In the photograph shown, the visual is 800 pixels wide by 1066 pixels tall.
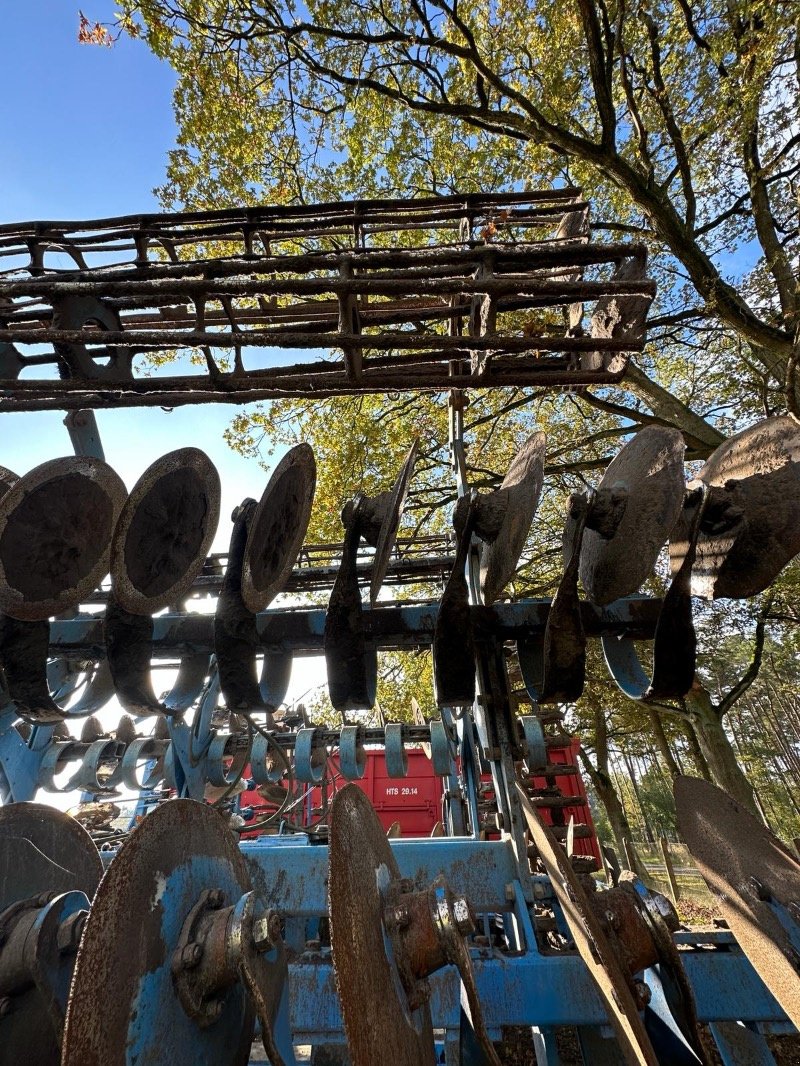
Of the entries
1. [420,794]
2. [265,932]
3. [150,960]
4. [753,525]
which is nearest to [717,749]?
[420,794]

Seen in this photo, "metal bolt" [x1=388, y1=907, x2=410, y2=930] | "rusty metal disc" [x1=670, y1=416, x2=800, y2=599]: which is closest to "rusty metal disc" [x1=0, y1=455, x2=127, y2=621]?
"metal bolt" [x1=388, y1=907, x2=410, y2=930]

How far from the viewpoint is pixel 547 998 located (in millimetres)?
1529

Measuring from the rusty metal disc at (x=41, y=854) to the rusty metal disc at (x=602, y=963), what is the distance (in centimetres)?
138

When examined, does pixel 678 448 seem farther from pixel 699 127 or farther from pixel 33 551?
pixel 699 127

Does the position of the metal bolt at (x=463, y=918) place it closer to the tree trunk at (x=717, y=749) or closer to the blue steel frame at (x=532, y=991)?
the blue steel frame at (x=532, y=991)

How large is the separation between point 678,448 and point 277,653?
1735 mm

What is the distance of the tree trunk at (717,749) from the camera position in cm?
Result: 898

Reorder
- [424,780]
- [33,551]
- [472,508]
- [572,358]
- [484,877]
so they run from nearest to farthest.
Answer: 1. [33,551]
2. [472,508]
3. [484,877]
4. [572,358]
5. [424,780]

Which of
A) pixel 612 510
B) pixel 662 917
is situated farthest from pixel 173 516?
pixel 662 917

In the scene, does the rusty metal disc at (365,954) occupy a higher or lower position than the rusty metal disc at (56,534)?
lower

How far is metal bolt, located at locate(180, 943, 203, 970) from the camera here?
Result: 45.7 inches

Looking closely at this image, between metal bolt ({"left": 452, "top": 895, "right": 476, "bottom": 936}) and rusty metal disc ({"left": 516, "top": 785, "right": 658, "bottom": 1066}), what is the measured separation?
250 millimetres

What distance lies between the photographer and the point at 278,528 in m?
2.02

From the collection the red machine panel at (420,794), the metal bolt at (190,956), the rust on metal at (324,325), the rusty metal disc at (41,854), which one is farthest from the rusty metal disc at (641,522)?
the red machine panel at (420,794)
